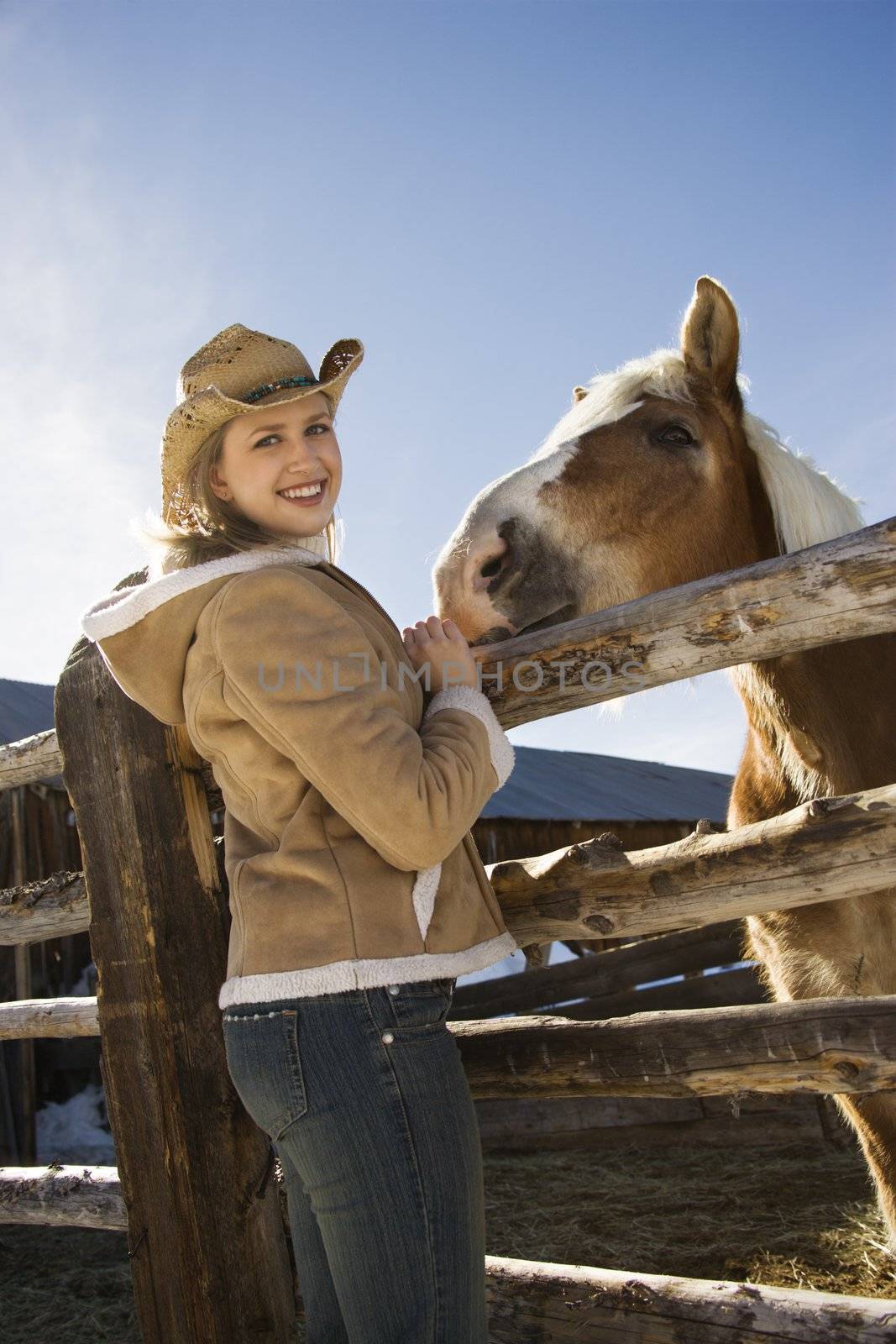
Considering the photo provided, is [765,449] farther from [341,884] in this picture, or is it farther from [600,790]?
[600,790]

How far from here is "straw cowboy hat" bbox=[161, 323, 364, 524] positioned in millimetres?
1865

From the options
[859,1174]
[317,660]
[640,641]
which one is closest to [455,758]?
[317,660]

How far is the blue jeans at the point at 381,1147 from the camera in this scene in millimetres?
1445

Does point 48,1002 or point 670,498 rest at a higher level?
point 670,498

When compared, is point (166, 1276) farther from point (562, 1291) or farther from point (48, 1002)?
point (48, 1002)

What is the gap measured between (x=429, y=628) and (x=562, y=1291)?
152 centimetres

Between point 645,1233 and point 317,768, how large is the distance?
13.0ft

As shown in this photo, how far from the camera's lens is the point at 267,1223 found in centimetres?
226

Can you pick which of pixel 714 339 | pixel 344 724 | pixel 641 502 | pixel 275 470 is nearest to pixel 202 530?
pixel 275 470

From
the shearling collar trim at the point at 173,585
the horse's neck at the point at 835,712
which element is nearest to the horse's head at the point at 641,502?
the horse's neck at the point at 835,712

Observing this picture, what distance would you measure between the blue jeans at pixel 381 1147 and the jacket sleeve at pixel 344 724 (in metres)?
0.27

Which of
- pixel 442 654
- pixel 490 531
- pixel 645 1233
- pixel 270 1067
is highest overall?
pixel 490 531

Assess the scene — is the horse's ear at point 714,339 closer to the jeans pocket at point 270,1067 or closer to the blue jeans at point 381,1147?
the blue jeans at point 381,1147

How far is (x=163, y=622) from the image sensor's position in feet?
5.76
